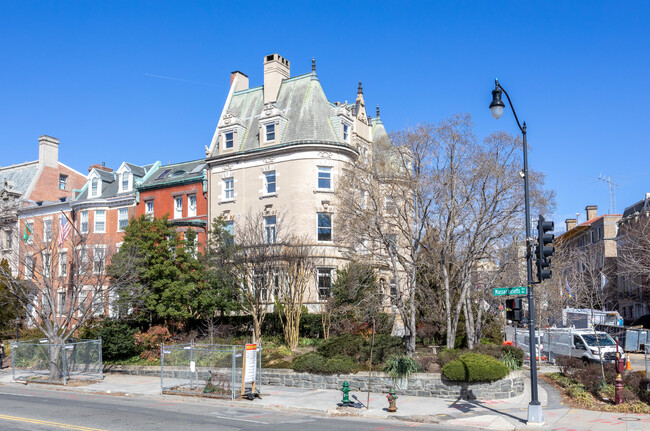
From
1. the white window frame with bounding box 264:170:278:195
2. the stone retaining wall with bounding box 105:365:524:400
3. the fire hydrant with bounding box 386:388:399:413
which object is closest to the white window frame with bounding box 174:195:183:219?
the white window frame with bounding box 264:170:278:195

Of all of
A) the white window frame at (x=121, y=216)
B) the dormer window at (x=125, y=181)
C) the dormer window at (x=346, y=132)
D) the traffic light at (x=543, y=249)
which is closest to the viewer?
the traffic light at (x=543, y=249)

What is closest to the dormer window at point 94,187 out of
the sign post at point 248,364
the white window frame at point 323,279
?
the white window frame at point 323,279

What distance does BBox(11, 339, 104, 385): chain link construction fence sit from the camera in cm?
2836

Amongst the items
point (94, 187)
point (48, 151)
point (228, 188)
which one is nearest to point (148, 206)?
point (94, 187)

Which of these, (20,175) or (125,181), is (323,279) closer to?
(125,181)

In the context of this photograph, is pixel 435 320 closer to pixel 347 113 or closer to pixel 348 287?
pixel 348 287

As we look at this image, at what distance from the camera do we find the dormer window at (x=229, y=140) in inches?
1700

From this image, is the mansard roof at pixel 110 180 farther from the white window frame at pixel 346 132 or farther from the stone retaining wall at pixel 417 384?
the stone retaining wall at pixel 417 384

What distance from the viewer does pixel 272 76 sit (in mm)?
44344

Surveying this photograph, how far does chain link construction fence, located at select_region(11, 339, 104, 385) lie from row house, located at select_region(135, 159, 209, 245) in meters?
13.3

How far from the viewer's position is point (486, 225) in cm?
2795

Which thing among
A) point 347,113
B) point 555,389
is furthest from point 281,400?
point 347,113

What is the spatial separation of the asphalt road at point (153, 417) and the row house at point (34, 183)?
1456 inches

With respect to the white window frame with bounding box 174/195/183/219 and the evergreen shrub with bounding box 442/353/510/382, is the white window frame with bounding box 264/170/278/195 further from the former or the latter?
the evergreen shrub with bounding box 442/353/510/382
